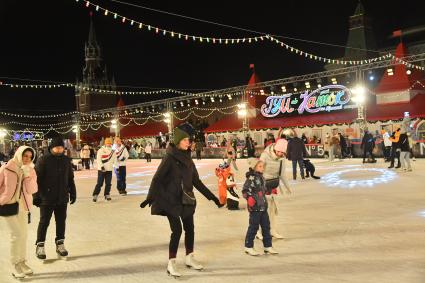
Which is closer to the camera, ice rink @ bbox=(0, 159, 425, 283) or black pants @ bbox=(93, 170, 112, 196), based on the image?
ice rink @ bbox=(0, 159, 425, 283)

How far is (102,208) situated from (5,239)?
9.40 feet

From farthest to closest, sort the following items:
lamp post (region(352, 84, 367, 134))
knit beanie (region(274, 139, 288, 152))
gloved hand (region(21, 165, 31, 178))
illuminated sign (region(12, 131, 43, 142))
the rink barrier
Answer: illuminated sign (region(12, 131, 43, 142)), lamp post (region(352, 84, 367, 134)), the rink barrier, knit beanie (region(274, 139, 288, 152)), gloved hand (region(21, 165, 31, 178))

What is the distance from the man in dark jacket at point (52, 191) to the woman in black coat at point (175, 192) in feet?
Result: 4.43

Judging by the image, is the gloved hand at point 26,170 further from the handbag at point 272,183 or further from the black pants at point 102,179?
the black pants at point 102,179

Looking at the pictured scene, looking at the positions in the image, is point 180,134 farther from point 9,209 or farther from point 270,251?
point 9,209

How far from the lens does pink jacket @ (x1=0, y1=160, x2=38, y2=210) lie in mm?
4340

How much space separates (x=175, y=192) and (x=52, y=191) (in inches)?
64.3

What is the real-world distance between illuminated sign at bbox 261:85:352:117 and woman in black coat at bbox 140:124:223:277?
23259mm

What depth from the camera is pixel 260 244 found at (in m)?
5.25

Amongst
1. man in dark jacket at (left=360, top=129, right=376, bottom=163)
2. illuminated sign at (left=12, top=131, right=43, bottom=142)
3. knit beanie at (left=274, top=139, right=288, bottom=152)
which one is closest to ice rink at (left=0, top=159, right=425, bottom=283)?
knit beanie at (left=274, top=139, right=288, bottom=152)

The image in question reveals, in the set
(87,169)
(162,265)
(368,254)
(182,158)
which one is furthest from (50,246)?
(87,169)

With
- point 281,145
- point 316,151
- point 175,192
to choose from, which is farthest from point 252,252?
point 316,151

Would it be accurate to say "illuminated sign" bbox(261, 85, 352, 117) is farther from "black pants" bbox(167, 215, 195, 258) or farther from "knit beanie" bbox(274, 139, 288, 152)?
"black pants" bbox(167, 215, 195, 258)

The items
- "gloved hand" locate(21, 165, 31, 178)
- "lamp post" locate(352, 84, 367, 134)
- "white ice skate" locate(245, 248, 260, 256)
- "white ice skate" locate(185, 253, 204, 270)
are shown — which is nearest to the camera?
"white ice skate" locate(185, 253, 204, 270)
